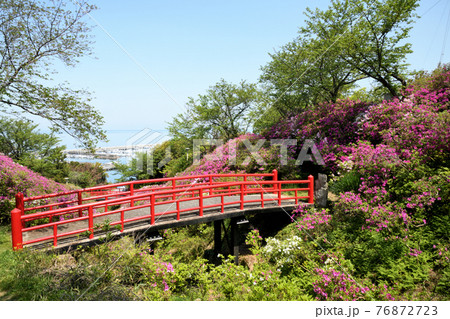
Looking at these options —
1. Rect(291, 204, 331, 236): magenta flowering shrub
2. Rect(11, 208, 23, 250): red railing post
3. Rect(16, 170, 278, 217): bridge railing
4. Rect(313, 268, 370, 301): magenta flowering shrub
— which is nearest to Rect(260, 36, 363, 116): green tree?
Rect(16, 170, 278, 217): bridge railing

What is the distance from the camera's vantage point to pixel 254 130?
2186 cm

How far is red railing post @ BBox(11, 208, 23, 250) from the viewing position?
5.96m

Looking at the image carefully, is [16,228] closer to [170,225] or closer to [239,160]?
[170,225]

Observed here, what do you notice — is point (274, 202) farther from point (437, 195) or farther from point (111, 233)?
point (111, 233)

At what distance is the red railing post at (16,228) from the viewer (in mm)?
5956

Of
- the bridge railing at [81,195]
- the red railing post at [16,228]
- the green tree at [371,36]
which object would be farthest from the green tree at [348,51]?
the red railing post at [16,228]

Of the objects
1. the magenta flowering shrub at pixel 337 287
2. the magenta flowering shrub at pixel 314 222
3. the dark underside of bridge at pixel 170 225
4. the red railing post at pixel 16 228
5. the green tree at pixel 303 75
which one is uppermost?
the green tree at pixel 303 75

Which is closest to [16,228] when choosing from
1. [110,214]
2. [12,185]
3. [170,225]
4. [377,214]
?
[110,214]

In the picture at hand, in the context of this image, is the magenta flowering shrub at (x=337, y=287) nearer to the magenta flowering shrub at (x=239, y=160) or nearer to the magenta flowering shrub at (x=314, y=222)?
the magenta flowering shrub at (x=314, y=222)

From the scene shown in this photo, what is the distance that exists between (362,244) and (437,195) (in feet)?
7.43

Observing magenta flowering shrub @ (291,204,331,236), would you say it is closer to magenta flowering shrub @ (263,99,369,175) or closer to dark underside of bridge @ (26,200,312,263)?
dark underside of bridge @ (26,200,312,263)

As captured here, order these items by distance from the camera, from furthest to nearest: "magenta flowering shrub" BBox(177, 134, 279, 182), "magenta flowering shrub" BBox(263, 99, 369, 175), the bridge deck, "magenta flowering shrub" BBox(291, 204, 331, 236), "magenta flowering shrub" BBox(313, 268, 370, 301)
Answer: "magenta flowering shrub" BBox(177, 134, 279, 182) → "magenta flowering shrub" BBox(263, 99, 369, 175) → "magenta flowering shrub" BBox(291, 204, 331, 236) → the bridge deck → "magenta flowering shrub" BBox(313, 268, 370, 301)

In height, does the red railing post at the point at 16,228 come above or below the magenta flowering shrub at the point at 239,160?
below

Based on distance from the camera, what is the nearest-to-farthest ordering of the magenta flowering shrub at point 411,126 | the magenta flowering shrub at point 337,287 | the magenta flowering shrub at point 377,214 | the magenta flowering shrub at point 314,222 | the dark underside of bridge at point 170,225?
the magenta flowering shrub at point 337,287
the dark underside of bridge at point 170,225
the magenta flowering shrub at point 377,214
the magenta flowering shrub at point 411,126
the magenta flowering shrub at point 314,222
